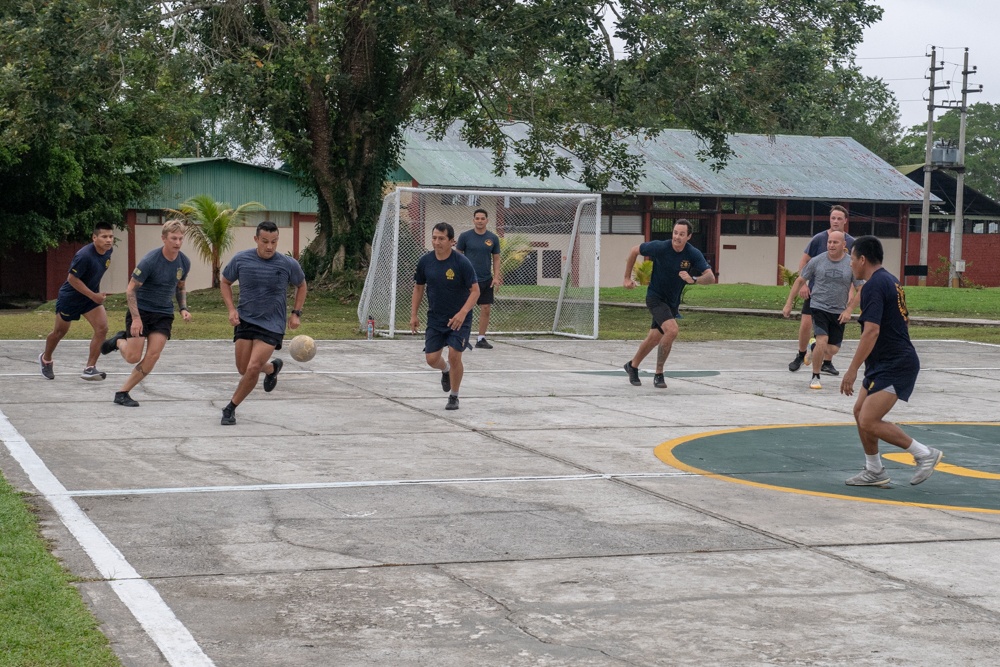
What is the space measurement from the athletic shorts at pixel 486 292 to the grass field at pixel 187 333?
2.74 meters

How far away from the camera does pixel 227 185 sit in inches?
1662

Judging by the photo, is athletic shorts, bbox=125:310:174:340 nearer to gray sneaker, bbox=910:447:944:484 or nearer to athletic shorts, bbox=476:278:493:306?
athletic shorts, bbox=476:278:493:306

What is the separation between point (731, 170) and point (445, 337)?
38.4m

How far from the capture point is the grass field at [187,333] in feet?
15.7

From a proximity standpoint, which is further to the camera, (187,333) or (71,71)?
(71,71)

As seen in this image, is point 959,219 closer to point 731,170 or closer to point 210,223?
point 731,170

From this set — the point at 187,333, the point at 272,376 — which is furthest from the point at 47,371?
the point at 187,333

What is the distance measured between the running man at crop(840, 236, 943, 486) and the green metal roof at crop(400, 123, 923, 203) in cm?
3380

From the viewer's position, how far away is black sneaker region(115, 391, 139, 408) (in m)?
11.6

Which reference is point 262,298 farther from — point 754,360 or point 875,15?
point 875,15

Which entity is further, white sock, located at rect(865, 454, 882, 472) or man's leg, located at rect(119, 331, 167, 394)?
man's leg, located at rect(119, 331, 167, 394)

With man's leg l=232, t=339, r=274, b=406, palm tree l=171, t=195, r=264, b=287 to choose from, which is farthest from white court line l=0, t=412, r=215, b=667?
palm tree l=171, t=195, r=264, b=287

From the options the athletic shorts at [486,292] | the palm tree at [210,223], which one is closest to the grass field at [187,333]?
the athletic shorts at [486,292]

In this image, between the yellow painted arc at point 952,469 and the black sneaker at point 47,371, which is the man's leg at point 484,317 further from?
the yellow painted arc at point 952,469
